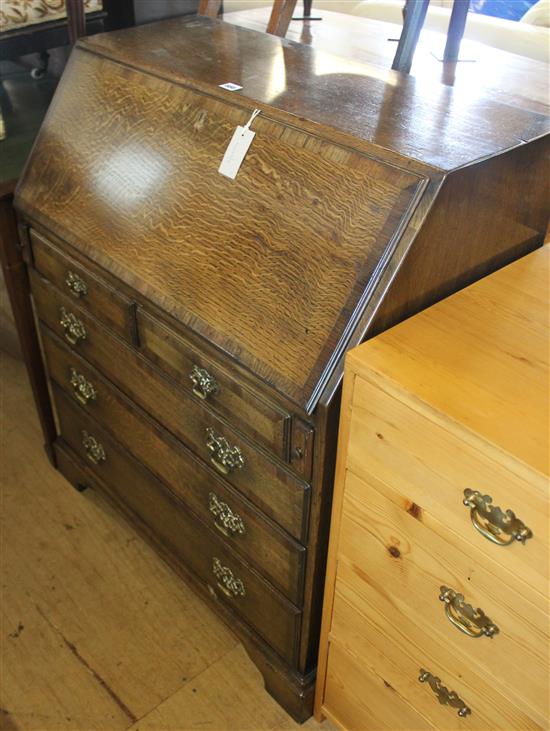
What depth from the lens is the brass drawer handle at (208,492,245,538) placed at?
1.29m

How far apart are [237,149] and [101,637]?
3.43 feet

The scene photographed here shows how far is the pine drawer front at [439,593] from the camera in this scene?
0.89 meters

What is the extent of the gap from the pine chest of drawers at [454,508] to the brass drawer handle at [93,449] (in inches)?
28.7

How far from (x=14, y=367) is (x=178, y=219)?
133 centimetres

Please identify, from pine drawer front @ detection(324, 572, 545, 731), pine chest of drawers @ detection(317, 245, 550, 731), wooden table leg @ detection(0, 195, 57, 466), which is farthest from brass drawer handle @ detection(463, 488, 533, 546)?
wooden table leg @ detection(0, 195, 57, 466)

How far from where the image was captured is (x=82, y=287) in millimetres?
1422

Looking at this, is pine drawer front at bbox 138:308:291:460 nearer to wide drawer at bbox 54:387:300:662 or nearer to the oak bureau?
the oak bureau

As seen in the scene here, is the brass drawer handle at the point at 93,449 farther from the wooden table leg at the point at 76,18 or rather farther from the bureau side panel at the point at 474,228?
the wooden table leg at the point at 76,18

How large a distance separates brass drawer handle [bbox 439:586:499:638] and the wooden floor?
0.58m

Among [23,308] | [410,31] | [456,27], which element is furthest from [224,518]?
[456,27]

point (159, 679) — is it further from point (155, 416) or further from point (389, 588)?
point (389, 588)

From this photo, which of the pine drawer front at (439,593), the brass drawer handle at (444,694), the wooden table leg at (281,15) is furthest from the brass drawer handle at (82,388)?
the wooden table leg at (281,15)

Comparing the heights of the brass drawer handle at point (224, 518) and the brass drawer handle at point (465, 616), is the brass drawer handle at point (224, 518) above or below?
below

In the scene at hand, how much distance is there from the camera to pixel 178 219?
1242 mm
